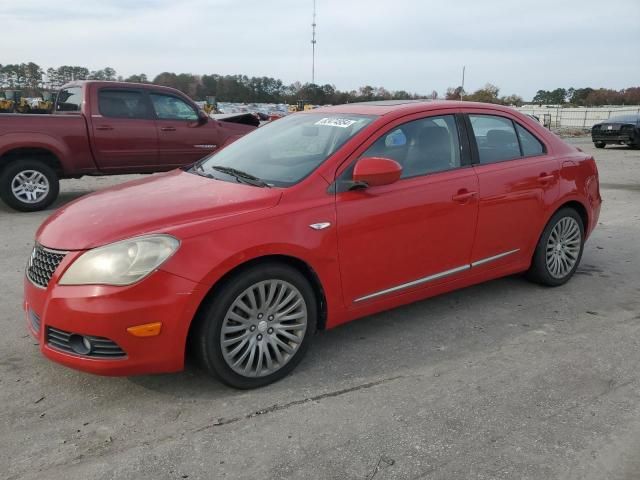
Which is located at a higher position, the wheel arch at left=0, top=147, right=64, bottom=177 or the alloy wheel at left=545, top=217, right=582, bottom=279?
the wheel arch at left=0, top=147, right=64, bottom=177

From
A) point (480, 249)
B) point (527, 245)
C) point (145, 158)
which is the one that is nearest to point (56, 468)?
point (480, 249)

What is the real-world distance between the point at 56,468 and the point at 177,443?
0.52 metres

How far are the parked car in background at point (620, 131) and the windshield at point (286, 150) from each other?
749 inches

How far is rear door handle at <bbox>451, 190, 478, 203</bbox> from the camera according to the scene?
3.87 meters

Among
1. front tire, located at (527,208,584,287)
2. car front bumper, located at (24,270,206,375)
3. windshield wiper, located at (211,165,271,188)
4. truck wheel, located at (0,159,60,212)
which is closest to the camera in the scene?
car front bumper, located at (24,270,206,375)

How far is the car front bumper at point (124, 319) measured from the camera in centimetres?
271

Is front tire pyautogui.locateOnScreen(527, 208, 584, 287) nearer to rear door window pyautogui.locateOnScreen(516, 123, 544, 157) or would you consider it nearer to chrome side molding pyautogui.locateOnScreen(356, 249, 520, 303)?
chrome side molding pyautogui.locateOnScreen(356, 249, 520, 303)

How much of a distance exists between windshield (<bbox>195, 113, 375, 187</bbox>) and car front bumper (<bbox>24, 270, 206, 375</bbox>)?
3.22ft

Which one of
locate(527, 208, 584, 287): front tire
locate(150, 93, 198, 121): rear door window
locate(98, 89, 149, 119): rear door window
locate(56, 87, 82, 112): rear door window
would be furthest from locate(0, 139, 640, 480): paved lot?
locate(150, 93, 198, 121): rear door window

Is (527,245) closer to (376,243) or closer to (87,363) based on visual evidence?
(376,243)

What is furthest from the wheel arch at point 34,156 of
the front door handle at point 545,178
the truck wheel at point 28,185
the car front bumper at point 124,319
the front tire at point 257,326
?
the front door handle at point 545,178

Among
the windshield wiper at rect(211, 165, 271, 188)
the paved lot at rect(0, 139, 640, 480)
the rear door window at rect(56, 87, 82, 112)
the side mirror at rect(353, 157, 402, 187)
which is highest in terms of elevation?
the rear door window at rect(56, 87, 82, 112)

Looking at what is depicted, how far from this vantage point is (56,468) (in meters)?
2.46

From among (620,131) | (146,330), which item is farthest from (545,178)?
(620,131)
